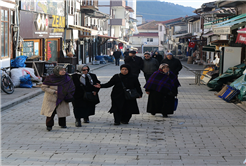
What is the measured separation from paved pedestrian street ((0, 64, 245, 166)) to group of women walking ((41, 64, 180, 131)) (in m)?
0.31

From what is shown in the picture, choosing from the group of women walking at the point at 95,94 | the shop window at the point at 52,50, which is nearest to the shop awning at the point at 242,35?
the group of women walking at the point at 95,94

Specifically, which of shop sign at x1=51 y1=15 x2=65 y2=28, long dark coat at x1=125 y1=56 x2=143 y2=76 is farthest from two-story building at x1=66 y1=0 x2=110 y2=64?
long dark coat at x1=125 y1=56 x2=143 y2=76

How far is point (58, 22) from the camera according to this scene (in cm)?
2742

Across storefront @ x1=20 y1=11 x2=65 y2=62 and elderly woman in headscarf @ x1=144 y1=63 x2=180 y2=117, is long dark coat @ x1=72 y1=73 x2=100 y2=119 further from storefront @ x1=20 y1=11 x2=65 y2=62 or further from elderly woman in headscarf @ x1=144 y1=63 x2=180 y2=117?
storefront @ x1=20 y1=11 x2=65 y2=62

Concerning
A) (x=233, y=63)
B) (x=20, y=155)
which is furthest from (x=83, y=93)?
(x=233, y=63)

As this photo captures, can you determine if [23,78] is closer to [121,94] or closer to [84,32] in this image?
[121,94]

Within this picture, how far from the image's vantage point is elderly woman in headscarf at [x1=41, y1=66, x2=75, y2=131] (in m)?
8.34

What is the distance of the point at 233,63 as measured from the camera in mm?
16719

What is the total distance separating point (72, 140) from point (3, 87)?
23.2 ft

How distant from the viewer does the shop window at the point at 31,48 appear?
68.4 feet

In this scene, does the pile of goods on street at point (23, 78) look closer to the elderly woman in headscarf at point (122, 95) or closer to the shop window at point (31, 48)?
the shop window at point (31, 48)

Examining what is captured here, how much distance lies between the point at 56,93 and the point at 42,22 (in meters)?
16.3

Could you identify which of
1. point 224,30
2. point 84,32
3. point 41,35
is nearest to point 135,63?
point 224,30

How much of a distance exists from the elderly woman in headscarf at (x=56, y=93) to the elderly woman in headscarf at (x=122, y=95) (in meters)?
0.95
